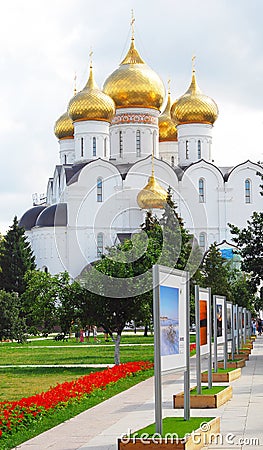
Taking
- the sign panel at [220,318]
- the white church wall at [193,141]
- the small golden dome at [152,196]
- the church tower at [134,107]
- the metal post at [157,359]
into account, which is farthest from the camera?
the white church wall at [193,141]

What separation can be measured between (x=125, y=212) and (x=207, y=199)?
20.6ft

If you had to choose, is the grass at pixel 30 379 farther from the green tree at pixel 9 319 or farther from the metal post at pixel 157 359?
the green tree at pixel 9 319

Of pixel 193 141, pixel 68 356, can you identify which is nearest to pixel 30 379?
pixel 68 356

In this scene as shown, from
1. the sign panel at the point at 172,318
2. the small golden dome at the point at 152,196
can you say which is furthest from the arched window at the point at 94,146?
the sign panel at the point at 172,318

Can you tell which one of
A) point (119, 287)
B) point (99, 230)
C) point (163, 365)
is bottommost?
point (163, 365)

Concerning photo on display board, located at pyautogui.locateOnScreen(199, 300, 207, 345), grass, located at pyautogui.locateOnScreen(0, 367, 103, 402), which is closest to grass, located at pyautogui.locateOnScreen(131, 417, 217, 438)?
photo on display board, located at pyautogui.locateOnScreen(199, 300, 207, 345)

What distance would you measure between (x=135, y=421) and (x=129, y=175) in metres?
50.6

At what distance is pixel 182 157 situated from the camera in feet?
216

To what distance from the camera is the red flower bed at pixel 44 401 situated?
11781mm

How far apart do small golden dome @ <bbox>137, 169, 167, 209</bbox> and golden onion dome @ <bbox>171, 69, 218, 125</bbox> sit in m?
6.76

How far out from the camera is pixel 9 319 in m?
37.8

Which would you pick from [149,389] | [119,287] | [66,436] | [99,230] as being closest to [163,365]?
[66,436]

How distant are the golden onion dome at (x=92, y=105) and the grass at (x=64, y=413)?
43.7m

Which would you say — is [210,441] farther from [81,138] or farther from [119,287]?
[81,138]
